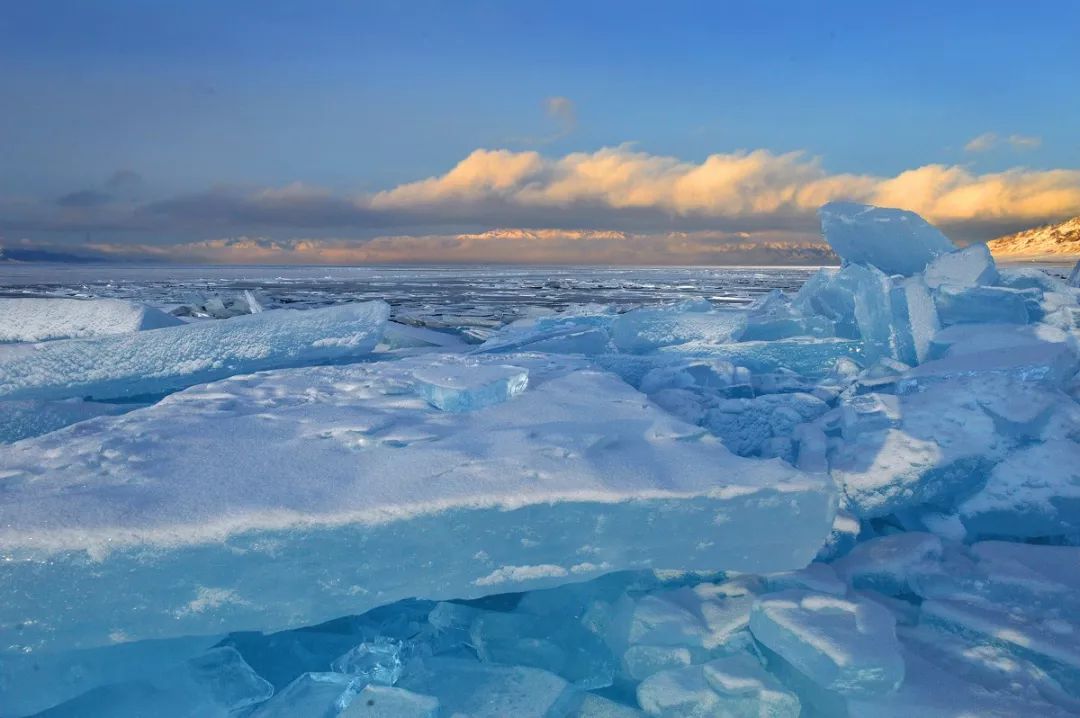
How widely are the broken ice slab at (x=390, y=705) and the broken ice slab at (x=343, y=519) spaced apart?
0.22 meters

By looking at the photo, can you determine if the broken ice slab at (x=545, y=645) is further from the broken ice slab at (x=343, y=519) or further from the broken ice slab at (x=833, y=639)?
the broken ice slab at (x=833, y=639)

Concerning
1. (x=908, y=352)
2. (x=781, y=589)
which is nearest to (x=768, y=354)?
(x=908, y=352)

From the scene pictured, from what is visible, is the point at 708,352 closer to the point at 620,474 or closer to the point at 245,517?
the point at 620,474

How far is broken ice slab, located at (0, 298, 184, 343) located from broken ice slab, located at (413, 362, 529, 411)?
8.46 feet

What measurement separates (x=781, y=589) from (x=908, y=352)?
2.49 m

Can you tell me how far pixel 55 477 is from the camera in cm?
180

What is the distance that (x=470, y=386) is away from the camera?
236cm

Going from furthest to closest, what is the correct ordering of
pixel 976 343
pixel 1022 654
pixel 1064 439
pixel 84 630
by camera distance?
1. pixel 976 343
2. pixel 1064 439
3. pixel 1022 654
4. pixel 84 630

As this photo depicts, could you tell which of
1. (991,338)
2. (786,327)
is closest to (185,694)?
(991,338)

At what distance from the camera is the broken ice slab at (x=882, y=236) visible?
509 centimetres

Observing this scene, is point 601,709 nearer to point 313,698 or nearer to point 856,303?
point 313,698

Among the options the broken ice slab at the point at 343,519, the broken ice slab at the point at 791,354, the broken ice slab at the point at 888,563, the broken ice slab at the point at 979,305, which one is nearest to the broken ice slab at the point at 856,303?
the broken ice slab at the point at 791,354

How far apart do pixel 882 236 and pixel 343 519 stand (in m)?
4.90

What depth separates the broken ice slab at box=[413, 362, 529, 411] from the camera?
7.72ft
